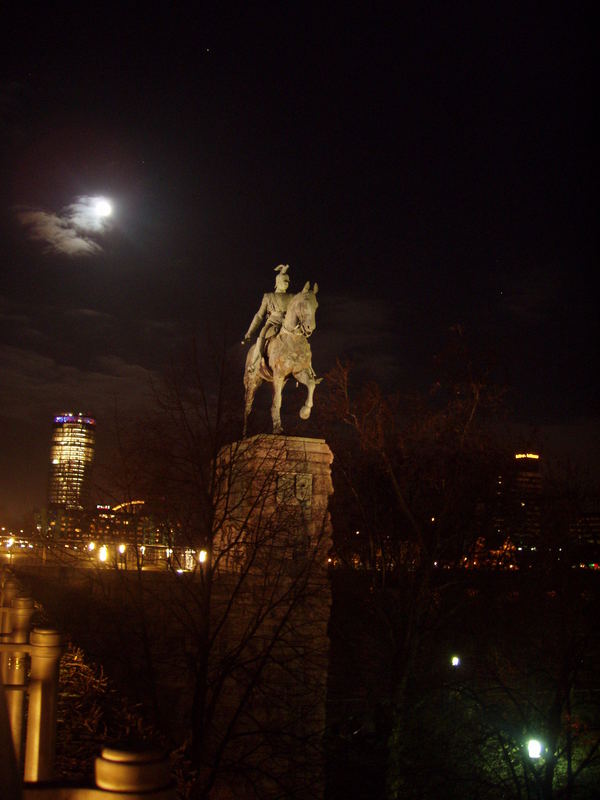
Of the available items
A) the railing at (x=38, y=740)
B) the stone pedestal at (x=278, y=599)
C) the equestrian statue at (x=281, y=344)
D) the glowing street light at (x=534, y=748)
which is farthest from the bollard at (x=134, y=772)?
the glowing street light at (x=534, y=748)

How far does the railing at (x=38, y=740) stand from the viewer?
2305mm

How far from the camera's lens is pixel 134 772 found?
2.40 meters

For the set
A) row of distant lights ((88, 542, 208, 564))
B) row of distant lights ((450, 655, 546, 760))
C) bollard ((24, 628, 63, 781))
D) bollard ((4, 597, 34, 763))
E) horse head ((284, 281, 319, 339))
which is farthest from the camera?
row of distant lights ((450, 655, 546, 760))

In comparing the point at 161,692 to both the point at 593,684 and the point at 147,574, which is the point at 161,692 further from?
the point at 593,684

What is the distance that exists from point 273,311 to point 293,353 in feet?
3.40

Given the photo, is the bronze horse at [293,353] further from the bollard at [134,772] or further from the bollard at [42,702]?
the bollard at [134,772]

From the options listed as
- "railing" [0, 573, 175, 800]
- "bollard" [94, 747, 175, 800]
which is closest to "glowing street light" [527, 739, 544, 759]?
"railing" [0, 573, 175, 800]

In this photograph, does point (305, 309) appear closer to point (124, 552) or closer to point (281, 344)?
point (281, 344)

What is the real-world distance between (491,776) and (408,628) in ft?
19.5

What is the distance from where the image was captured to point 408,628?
55.8 feet

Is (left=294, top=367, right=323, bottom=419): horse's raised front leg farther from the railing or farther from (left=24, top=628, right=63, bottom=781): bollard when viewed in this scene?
(left=24, top=628, right=63, bottom=781): bollard

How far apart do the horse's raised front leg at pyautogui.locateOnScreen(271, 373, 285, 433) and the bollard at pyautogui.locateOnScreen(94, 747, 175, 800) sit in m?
12.3

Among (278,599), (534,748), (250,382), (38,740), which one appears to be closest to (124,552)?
(278,599)

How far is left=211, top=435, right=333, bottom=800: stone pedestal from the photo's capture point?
12234 mm
